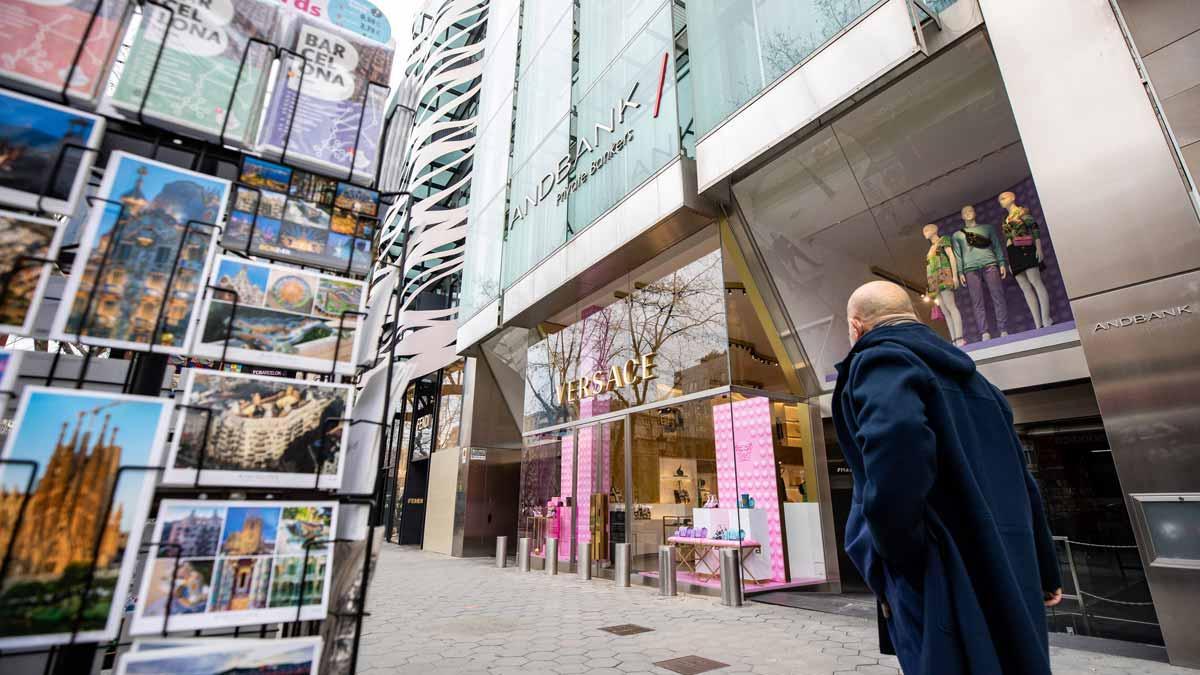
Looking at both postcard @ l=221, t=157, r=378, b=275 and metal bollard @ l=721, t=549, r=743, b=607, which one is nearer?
postcard @ l=221, t=157, r=378, b=275

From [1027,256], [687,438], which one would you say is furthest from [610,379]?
[1027,256]

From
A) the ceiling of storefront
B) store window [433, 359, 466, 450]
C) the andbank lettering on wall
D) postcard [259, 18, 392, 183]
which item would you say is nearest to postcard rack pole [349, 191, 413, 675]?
postcard [259, 18, 392, 183]

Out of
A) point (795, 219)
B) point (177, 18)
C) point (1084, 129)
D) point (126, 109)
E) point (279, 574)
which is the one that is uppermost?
point (795, 219)

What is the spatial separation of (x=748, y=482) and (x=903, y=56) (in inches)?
229

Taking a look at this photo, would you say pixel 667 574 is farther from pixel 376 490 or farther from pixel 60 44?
pixel 60 44

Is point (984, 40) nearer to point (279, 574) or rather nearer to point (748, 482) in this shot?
point (748, 482)

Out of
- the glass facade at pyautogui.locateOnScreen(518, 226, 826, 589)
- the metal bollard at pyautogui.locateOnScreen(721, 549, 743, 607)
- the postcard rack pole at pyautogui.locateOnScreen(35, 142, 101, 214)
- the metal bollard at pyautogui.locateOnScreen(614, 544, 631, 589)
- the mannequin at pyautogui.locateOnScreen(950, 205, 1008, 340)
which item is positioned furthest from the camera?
the metal bollard at pyautogui.locateOnScreen(614, 544, 631, 589)

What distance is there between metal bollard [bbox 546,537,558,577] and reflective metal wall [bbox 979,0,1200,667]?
832 cm

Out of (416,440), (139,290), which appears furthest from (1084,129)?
(416,440)

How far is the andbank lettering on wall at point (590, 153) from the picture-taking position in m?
9.42

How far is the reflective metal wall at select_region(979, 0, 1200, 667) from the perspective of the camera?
3838 mm

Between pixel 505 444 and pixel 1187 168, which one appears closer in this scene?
pixel 1187 168

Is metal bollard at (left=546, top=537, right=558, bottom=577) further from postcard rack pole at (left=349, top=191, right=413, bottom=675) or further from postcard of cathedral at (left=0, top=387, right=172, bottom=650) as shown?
postcard of cathedral at (left=0, top=387, right=172, bottom=650)

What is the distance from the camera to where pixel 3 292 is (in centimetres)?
Answer: 122
